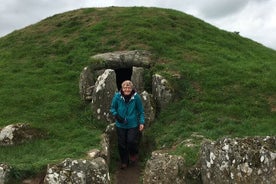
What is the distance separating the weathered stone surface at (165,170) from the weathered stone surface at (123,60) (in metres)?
10.9

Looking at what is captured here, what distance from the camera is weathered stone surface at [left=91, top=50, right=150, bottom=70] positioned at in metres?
25.3

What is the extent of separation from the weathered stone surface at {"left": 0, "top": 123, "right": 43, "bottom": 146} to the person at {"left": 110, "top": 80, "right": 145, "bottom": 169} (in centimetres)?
435

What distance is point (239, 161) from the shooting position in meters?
14.0

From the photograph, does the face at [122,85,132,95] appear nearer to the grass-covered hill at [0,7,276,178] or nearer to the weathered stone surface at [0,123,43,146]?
the grass-covered hill at [0,7,276,178]

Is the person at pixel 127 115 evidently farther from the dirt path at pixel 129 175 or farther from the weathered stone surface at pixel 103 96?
the weathered stone surface at pixel 103 96

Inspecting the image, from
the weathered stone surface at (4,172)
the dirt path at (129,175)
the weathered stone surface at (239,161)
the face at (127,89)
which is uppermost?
the face at (127,89)

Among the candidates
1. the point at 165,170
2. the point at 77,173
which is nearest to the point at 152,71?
the point at 165,170

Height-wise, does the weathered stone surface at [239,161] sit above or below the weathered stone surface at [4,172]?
above

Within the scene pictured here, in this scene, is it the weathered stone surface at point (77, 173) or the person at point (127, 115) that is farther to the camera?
the person at point (127, 115)

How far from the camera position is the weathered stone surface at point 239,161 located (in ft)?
44.3

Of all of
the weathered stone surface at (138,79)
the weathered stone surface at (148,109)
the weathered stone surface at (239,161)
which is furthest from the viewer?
the weathered stone surface at (138,79)

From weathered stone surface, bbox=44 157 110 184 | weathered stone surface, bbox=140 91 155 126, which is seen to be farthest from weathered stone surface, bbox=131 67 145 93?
weathered stone surface, bbox=44 157 110 184

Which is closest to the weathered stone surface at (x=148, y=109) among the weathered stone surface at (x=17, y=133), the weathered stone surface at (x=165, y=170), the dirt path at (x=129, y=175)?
the dirt path at (x=129, y=175)

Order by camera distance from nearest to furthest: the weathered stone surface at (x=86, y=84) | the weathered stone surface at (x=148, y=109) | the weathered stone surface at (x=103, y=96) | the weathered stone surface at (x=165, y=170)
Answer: the weathered stone surface at (x=165, y=170)
the weathered stone surface at (x=148, y=109)
the weathered stone surface at (x=103, y=96)
the weathered stone surface at (x=86, y=84)
